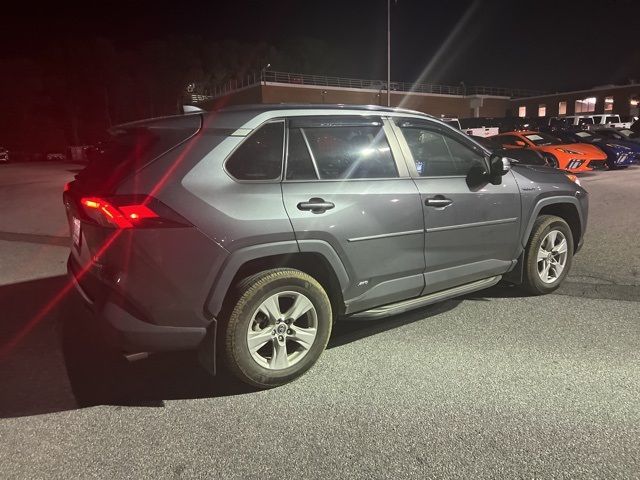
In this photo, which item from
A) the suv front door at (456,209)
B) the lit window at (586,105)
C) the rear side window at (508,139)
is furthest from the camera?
the lit window at (586,105)

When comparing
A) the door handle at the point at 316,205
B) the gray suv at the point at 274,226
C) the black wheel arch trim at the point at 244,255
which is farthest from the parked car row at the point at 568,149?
the black wheel arch trim at the point at 244,255

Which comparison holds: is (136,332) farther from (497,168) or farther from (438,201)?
(497,168)

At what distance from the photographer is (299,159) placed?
3402 millimetres

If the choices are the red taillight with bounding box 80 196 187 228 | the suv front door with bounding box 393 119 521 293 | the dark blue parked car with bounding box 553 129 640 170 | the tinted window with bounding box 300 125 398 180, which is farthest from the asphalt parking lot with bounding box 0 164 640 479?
the dark blue parked car with bounding box 553 129 640 170

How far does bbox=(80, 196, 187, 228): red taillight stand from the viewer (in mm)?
2846

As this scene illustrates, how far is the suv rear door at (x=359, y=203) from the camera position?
330cm

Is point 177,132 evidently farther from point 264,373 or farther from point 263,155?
point 264,373

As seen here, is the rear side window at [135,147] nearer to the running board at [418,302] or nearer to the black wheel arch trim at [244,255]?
the black wheel arch trim at [244,255]

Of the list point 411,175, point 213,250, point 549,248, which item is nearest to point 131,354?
point 213,250

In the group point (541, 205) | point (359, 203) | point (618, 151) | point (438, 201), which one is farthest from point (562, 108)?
point (359, 203)

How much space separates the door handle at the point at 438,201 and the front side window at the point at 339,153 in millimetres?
319

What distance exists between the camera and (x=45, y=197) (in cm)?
1441

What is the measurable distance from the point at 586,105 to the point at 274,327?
266ft

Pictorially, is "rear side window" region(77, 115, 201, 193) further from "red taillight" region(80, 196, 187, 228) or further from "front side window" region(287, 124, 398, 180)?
"front side window" region(287, 124, 398, 180)
